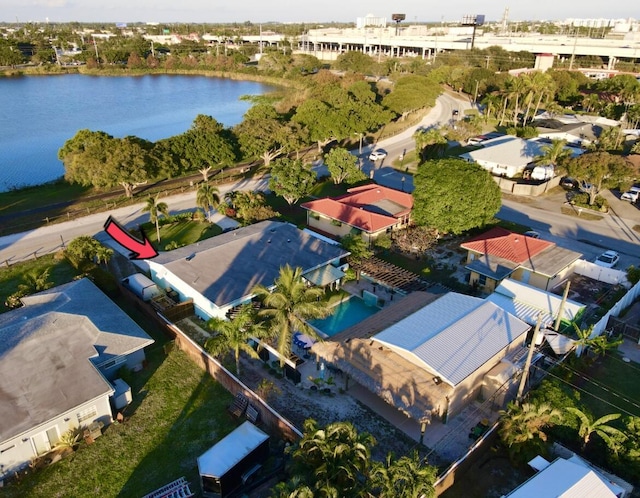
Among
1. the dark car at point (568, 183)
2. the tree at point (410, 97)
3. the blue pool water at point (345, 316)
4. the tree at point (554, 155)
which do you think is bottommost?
the blue pool water at point (345, 316)

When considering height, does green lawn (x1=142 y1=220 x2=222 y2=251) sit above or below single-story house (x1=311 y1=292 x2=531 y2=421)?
below

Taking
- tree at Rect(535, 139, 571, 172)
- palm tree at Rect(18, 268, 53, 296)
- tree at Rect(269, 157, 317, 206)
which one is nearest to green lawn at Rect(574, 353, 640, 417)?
tree at Rect(269, 157, 317, 206)

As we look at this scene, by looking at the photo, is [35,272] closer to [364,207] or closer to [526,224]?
[364,207]

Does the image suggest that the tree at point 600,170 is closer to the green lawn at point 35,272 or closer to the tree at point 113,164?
the tree at point 113,164

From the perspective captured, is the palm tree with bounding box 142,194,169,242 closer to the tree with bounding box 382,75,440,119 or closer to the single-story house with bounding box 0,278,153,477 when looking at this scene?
the single-story house with bounding box 0,278,153,477

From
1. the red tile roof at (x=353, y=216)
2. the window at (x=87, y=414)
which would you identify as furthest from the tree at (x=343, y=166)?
the window at (x=87, y=414)

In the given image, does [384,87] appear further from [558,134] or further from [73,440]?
[73,440]

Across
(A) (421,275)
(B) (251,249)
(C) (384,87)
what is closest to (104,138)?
(B) (251,249)
